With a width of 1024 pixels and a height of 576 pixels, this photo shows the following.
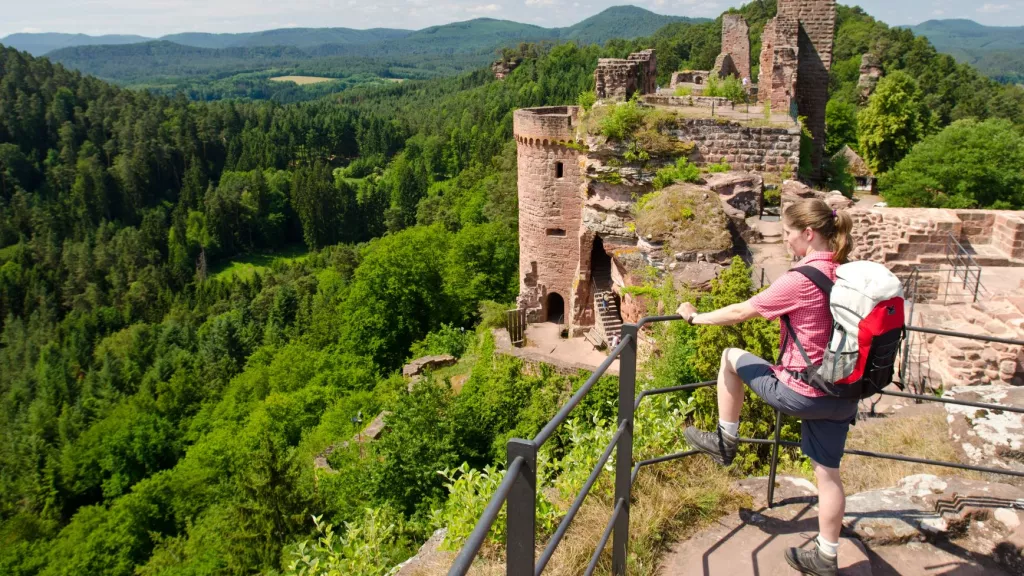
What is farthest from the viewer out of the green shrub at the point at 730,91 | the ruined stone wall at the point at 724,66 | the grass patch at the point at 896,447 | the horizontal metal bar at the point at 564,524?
the ruined stone wall at the point at 724,66

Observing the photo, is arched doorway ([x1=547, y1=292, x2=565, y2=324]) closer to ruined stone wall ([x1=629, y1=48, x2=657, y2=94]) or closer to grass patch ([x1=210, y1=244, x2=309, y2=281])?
ruined stone wall ([x1=629, y1=48, x2=657, y2=94])

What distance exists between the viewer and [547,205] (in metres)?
22.8

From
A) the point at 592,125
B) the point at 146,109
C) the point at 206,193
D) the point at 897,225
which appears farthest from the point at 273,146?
the point at 897,225

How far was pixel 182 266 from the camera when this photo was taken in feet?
298

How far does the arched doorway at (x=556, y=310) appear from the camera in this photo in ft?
82.0

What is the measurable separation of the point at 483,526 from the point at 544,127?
20.3 metres

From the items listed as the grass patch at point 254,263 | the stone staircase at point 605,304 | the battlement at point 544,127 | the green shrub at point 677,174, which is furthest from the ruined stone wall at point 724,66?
the grass patch at point 254,263

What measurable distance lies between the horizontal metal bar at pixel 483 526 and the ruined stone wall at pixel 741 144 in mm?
16370

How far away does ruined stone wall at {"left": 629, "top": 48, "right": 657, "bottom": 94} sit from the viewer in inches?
878

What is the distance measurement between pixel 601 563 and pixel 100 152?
455ft

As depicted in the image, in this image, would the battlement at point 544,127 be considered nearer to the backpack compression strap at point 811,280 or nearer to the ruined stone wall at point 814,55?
the ruined stone wall at point 814,55

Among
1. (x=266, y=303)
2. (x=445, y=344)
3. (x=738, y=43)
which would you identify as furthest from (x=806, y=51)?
(x=266, y=303)

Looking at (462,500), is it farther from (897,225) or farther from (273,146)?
(273,146)

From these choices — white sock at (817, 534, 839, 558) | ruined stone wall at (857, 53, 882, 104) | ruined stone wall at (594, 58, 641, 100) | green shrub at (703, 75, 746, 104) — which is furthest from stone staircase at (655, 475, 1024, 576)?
ruined stone wall at (857, 53, 882, 104)
